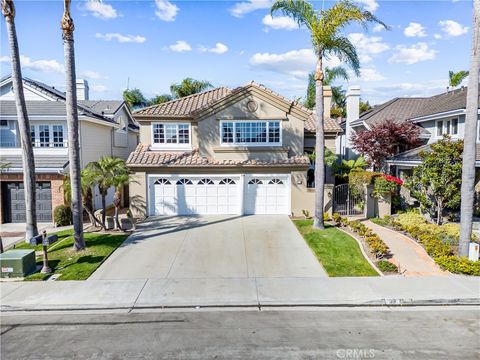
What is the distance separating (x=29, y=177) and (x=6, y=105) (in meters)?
8.16

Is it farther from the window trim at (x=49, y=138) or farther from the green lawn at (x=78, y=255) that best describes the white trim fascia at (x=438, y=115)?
the window trim at (x=49, y=138)

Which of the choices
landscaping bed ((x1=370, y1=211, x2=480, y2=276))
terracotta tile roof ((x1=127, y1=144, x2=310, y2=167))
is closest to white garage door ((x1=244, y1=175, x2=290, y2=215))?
terracotta tile roof ((x1=127, y1=144, x2=310, y2=167))

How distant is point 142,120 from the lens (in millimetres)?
19547

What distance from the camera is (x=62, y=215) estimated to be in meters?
17.7

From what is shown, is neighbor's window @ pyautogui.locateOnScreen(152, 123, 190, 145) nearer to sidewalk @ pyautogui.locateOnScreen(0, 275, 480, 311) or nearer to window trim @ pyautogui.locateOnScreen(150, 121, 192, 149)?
window trim @ pyautogui.locateOnScreen(150, 121, 192, 149)

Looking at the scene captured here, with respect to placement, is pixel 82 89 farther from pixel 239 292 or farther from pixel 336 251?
pixel 239 292

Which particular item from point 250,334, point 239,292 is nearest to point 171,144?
point 239,292

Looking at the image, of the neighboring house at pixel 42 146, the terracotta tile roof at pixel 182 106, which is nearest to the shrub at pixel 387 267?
the terracotta tile roof at pixel 182 106

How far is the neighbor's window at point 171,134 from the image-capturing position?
19844 mm

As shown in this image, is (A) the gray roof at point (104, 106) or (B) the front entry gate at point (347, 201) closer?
(B) the front entry gate at point (347, 201)

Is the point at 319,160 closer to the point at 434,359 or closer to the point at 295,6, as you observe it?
the point at 295,6

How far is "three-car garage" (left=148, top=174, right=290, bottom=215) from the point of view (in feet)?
61.5

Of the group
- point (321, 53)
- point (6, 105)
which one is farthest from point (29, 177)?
point (321, 53)

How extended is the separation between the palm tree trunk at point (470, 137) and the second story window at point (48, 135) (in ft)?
61.0
